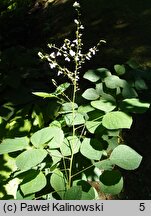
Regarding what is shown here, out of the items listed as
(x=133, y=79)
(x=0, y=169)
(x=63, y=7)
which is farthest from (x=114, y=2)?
(x=0, y=169)

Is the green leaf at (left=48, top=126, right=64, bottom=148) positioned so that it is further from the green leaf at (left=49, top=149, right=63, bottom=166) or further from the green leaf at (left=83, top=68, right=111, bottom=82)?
the green leaf at (left=83, top=68, right=111, bottom=82)

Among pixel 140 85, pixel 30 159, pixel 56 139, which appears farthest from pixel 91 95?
pixel 30 159

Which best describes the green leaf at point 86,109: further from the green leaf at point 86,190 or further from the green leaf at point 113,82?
the green leaf at point 86,190

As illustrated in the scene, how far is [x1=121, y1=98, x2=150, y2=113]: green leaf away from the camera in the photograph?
209 centimetres

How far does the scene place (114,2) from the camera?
521 cm

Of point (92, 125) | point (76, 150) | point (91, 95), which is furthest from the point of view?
point (91, 95)

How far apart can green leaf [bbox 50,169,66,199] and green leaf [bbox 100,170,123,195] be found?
231 mm

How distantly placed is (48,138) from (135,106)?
63cm

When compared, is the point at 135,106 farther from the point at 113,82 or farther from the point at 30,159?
the point at 30,159

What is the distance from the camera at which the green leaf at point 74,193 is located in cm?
178

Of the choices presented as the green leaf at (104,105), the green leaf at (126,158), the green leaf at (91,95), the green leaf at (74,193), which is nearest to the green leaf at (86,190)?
the green leaf at (74,193)

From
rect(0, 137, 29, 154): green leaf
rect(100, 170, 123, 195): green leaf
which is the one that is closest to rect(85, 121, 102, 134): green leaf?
rect(100, 170, 123, 195): green leaf

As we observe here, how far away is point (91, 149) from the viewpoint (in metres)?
1.95

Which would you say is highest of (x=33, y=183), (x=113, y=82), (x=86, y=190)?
(x=113, y=82)
